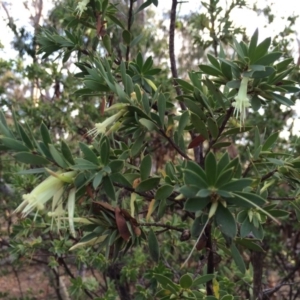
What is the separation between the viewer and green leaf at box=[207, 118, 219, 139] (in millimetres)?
732

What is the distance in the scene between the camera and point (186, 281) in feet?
2.50

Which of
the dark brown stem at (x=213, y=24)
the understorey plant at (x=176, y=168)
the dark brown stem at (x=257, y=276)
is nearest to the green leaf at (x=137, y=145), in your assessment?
the understorey plant at (x=176, y=168)

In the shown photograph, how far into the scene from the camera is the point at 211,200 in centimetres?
60

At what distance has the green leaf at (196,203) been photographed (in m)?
0.59

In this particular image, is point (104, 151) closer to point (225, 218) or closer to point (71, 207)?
point (71, 207)

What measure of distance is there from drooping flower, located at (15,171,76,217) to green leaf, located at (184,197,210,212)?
179mm

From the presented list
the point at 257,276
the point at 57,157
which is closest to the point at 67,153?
the point at 57,157

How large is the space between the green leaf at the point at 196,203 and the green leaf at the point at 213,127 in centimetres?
18

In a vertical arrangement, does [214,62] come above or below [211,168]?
above

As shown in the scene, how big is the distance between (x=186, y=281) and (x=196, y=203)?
0.23 metres

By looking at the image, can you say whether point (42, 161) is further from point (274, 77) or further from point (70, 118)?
point (70, 118)

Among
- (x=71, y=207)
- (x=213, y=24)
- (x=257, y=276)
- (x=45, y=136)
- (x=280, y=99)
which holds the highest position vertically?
(x=213, y=24)

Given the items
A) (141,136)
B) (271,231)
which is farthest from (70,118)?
(141,136)

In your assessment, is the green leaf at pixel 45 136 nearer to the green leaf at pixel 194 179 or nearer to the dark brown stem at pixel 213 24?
the green leaf at pixel 194 179
